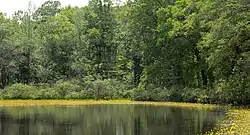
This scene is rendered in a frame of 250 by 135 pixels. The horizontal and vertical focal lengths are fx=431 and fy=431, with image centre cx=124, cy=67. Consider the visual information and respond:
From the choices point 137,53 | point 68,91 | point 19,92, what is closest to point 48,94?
point 68,91

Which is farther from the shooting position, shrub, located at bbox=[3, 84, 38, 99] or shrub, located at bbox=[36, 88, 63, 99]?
shrub, located at bbox=[36, 88, 63, 99]

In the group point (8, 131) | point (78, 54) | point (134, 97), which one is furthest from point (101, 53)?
point (8, 131)

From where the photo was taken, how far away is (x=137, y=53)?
60125 mm

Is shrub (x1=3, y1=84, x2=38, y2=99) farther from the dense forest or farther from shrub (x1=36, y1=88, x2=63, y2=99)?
shrub (x1=36, y1=88, x2=63, y2=99)

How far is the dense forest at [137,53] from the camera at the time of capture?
32719 mm

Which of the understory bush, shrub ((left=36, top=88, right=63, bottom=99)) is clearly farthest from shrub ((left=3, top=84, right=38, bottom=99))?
shrub ((left=36, top=88, right=63, bottom=99))

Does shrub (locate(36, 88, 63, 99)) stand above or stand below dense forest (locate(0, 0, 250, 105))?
below

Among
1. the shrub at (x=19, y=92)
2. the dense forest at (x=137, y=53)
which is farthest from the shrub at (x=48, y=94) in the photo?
the shrub at (x=19, y=92)

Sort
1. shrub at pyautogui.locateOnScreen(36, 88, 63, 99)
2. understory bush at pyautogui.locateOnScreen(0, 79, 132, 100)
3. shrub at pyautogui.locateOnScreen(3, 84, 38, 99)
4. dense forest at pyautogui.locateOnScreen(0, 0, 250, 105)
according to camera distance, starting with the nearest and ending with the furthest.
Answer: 1. dense forest at pyautogui.locateOnScreen(0, 0, 250, 105)
2. shrub at pyautogui.locateOnScreen(3, 84, 38, 99)
3. understory bush at pyautogui.locateOnScreen(0, 79, 132, 100)
4. shrub at pyautogui.locateOnScreen(36, 88, 63, 99)

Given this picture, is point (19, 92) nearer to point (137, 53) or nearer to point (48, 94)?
point (48, 94)

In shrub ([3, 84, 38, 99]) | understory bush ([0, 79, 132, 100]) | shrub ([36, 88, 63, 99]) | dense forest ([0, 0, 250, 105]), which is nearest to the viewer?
dense forest ([0, 0, 250, 105])

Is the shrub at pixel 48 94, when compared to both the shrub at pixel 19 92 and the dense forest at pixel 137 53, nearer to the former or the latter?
the dense forest at pixel 137 53

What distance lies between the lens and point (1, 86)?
6250cm

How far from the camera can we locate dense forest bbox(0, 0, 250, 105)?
107ft
